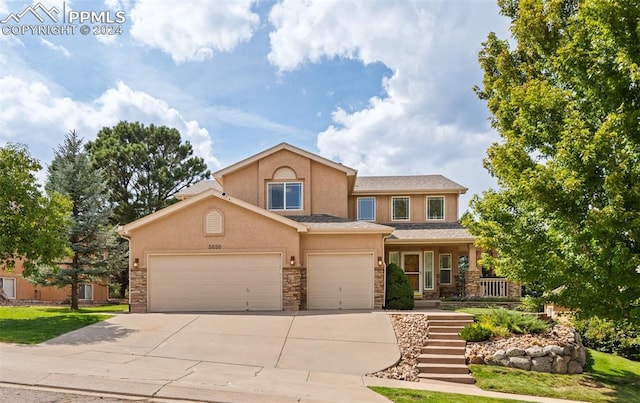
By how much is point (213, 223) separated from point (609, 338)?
14.4 metres

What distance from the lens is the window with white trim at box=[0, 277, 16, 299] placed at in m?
26.8

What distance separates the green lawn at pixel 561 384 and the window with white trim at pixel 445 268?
36.7 feet

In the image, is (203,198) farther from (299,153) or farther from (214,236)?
(299,153)

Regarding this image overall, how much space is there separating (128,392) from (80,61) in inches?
455

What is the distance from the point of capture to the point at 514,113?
11359 millimetres

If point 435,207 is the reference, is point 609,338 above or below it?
below

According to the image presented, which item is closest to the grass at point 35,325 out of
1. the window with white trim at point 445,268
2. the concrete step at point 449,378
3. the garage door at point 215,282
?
the garage door at point 215,282

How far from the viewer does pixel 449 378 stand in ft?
36.3

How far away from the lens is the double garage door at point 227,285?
17625 millimetres

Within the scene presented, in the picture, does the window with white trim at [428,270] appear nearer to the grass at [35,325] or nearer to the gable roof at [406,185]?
the gable roof at [406,185]

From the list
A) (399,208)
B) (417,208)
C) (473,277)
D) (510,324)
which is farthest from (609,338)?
(399,208)

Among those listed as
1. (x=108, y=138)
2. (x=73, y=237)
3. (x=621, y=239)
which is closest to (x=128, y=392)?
(x=621, y=239)

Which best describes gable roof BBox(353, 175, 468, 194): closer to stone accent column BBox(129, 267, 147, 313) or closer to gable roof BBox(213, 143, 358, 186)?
gable roof BBox(213, 143, 358, 186)

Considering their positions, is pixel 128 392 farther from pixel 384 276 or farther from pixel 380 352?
pixel 384 276
